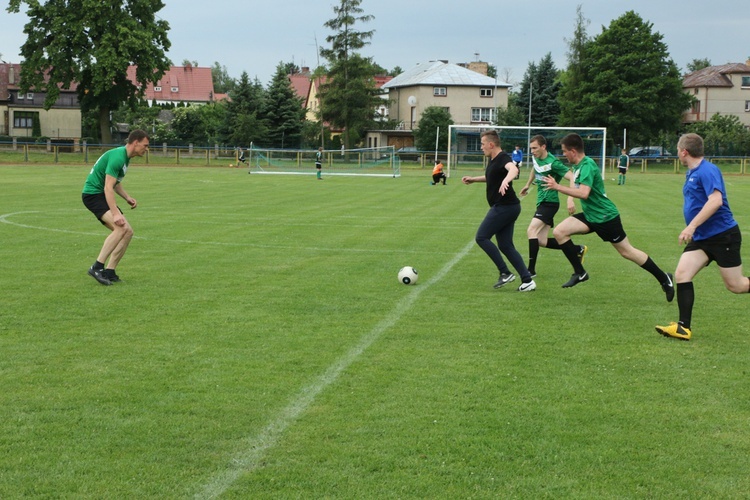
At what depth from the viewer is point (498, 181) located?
10195 mm

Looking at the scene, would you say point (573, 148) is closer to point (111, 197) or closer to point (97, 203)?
point (111, 197)

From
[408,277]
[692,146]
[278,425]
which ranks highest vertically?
[692,146]

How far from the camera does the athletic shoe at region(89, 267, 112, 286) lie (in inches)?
400

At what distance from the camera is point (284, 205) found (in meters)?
24.0

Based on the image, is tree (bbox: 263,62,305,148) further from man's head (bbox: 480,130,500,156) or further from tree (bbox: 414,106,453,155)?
man's head (bbox: 480,130,500,156)

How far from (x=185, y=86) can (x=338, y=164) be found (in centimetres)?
8389

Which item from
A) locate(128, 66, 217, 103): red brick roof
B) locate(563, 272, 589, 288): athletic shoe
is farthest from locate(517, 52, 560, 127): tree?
locate(563, 272, 589, 288): athletic shoe

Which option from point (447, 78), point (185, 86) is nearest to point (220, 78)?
point (185, 86)

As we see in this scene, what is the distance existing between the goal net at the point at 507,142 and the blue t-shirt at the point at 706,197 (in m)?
36.8

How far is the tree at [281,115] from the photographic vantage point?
7331cm

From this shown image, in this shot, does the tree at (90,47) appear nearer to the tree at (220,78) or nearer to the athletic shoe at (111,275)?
the athletic shoe at (111,275)

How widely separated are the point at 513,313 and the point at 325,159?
5155 cm

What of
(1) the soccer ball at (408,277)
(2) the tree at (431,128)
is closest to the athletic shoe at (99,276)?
(1) the soccer ball at (408,277)

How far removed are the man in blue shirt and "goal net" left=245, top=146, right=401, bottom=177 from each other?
45.6 meters
